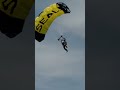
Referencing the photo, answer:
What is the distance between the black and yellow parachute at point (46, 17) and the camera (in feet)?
123

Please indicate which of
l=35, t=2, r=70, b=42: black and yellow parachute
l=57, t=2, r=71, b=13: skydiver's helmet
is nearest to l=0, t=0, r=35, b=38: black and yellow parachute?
l=35, t=2, r=70, b=42: black and yellow parachute

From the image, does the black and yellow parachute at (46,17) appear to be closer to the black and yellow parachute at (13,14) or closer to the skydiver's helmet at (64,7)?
the skydiver's helmet at (64,7)

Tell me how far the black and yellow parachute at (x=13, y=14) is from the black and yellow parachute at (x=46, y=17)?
12001 millimetres

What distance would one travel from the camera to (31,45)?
2916 centimetres

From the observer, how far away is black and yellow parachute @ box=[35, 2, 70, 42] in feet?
123

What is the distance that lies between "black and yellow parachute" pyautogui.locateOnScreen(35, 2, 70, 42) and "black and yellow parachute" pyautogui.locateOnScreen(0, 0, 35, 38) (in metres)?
12.0

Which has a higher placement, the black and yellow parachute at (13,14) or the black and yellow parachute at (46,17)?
the black and yellow parachute at (46,17)

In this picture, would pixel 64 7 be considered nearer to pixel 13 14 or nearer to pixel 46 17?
pixel 46 17

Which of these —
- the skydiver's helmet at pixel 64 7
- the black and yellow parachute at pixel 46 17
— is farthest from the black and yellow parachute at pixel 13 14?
the skydiver's helmet at pixel 64 7

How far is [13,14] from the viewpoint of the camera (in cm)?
2498

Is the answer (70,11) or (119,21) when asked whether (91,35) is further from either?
(70,11)

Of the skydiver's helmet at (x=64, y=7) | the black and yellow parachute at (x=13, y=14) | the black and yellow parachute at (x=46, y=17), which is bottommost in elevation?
the black and yellow parachute at (x=13, y=14)

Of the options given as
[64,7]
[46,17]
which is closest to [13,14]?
[46,17]

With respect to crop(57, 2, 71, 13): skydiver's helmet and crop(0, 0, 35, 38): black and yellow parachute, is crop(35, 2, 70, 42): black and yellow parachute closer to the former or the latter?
crop(57, 2, 71, 13): skydiver's helmet
